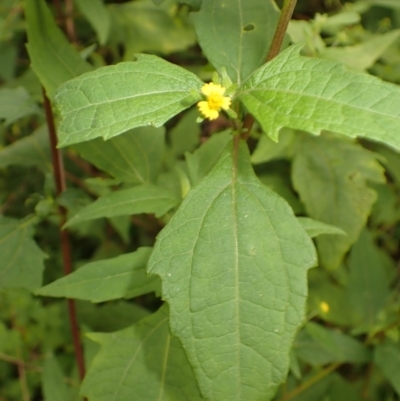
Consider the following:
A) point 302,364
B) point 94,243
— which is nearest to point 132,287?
point 302,364

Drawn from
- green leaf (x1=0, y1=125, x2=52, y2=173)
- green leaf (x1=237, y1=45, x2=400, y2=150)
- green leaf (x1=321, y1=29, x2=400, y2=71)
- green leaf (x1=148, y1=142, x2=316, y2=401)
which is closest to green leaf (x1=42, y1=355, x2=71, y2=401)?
green leaf (x1=0, y1=125, x2=52, y2=173)

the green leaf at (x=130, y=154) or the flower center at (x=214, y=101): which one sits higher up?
the flower center at (x=214, y=101)

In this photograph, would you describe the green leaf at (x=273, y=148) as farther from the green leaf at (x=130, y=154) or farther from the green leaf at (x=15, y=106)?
the green leaf at (x=15, y=106)

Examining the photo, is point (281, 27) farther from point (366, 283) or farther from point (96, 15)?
point (366, 283)

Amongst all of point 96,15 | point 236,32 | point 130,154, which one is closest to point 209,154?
point 130,154

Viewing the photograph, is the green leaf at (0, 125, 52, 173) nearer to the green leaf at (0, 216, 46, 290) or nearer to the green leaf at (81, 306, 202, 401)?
the green leaf at (0, 216, 46, 290)

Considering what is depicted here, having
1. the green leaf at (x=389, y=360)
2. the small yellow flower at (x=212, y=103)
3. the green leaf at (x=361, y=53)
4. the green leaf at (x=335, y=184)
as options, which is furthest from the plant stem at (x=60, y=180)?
the green leaf at (x=389, y=360)

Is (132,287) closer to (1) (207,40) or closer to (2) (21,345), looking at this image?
(1) (207,40)
